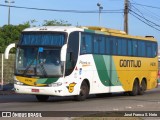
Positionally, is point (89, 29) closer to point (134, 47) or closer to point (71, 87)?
point (71, 87)

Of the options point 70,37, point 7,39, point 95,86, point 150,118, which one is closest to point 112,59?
point 95,86

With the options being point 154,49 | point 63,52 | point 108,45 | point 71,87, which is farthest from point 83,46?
point 154,49

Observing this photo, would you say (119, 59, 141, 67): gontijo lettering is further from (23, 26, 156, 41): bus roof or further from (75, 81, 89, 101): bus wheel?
(75, 81, 89, 101): bus wheel

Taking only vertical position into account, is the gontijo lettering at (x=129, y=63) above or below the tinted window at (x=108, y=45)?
below

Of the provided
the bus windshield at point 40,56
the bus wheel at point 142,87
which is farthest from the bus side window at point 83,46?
the bus wheel at point 142,87

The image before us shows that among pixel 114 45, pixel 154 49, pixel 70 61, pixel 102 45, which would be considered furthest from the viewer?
pixel 154 49

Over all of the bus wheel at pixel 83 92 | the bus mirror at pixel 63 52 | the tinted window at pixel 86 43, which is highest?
the tinted window at pixel 86 43

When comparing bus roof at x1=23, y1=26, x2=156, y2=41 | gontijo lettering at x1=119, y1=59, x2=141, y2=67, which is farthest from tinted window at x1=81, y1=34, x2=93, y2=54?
gontijo lettering at x1=119, y1=59, x2=141, y2=67

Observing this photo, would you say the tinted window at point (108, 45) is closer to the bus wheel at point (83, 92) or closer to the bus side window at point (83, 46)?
the bus side window at point (83, 46)

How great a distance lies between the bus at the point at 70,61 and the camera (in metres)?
23.0

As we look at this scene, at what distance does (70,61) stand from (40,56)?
1387mm

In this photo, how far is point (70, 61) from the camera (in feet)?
77.3

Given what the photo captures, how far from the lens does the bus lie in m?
23.0

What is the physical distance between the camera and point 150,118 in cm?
1582
